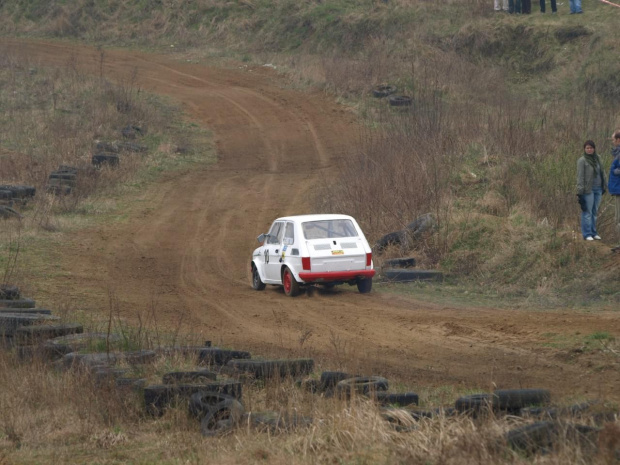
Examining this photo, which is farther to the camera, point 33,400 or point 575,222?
point 575,222

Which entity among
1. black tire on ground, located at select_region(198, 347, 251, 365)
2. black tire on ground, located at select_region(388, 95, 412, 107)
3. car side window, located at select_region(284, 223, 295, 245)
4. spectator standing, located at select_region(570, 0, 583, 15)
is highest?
spectator standing, located at select_region(570, 0, 583, 15)

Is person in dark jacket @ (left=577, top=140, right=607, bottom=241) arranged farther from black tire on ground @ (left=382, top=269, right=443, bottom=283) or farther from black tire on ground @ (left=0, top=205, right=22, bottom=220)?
black tire on ground @ (left=0, top=205, right=22, bottom=220)

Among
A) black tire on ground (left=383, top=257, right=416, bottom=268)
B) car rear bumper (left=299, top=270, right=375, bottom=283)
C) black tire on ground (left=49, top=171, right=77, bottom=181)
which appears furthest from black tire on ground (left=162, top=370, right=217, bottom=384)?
black tire on ground (left=49, top=171, right=77, bottom=181)

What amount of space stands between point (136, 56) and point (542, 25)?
19096 millimetres

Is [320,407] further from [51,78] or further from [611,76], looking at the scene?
[51,78]

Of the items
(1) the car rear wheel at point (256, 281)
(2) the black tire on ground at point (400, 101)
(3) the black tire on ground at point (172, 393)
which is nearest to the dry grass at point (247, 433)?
(3) the black tire on ground at point (172, 393)

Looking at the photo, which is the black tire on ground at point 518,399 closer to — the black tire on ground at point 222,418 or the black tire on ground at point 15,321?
the black tire on ground at point 222,418

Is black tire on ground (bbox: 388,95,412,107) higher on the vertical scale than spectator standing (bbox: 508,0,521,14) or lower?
lower

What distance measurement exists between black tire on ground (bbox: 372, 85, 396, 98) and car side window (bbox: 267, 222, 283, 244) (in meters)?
16.8

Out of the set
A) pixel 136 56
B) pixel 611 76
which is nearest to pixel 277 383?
pixel 611 76

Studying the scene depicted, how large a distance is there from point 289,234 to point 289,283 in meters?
0.96

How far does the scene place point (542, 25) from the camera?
36344 mm

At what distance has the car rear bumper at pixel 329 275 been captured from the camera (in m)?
15.9

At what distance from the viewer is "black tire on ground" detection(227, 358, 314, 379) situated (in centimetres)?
991
